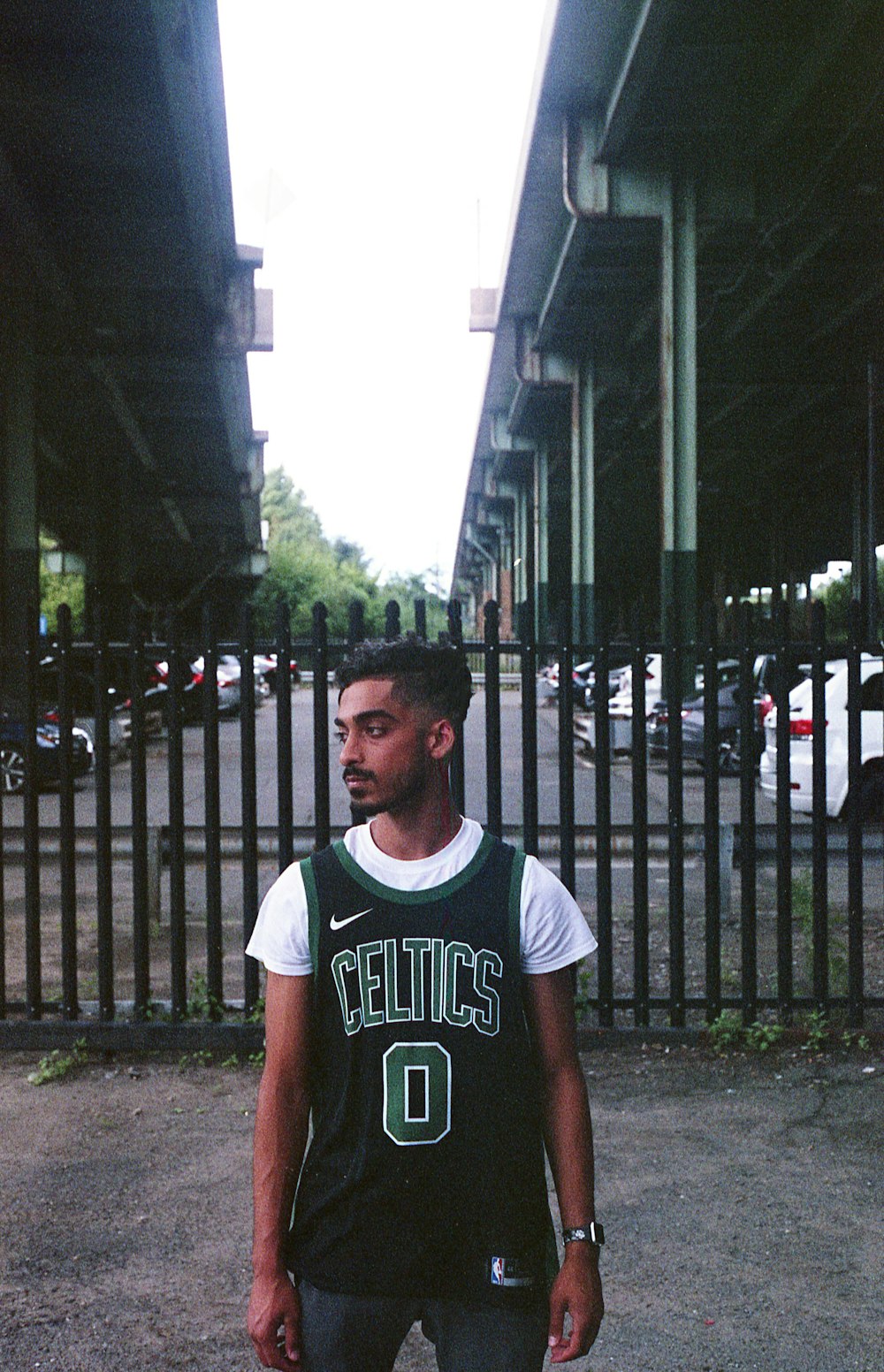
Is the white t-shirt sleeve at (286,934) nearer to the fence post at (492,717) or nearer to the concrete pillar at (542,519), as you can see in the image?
the fence post at (492,717)

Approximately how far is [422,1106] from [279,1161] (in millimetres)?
238

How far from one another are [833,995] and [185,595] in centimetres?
7465

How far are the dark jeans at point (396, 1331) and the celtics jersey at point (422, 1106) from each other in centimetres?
3

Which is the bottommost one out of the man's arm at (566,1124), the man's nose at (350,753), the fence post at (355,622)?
the man's arm at (566,1124)

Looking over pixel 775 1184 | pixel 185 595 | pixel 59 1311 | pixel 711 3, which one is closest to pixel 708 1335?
pixel 775 1184

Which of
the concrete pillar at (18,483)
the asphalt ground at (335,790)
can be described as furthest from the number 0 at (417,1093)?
the concrete pillar at (18,483)

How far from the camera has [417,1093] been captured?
87.1 inches

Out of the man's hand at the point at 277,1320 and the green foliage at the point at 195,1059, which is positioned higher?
the man's hand at the point at 277,1320

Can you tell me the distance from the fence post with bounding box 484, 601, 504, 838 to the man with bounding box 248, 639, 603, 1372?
12.8 ft

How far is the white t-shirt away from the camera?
2.25 meters

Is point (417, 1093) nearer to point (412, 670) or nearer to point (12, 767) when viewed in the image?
point (412, 670)

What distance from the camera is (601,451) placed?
1688 inches

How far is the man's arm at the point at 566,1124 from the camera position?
222 cm

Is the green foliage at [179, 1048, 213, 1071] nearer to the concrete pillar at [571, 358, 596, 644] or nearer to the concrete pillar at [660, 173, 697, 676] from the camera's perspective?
the concrete pillar at [660, 173, 697, 676]
